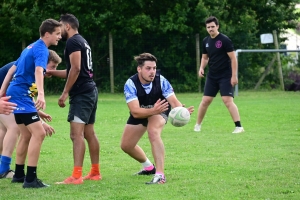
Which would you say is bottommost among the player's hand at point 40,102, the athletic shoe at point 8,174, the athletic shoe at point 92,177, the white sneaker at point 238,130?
the white sneaker at point 238,130

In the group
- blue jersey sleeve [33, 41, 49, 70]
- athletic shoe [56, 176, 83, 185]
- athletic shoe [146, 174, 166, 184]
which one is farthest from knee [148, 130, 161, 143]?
blue jersey sleeve [33, 41, 49, 70]

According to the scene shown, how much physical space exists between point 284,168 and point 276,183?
1.03m

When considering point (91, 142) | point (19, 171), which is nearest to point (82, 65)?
point (91, 142)

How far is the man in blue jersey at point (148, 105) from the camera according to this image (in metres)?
7.59

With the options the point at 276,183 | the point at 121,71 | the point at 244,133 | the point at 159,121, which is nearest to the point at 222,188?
the point at 276,183

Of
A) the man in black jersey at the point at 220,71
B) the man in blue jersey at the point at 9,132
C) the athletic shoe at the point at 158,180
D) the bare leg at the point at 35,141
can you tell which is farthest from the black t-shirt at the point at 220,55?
the bare leg at the point at 35,141

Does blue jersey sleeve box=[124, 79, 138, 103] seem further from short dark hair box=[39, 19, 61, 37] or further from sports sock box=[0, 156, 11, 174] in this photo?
sports sock box=[0, 156, 11, 174]

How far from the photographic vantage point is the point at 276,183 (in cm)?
722

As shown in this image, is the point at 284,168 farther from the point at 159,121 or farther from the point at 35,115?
the point at 35,115

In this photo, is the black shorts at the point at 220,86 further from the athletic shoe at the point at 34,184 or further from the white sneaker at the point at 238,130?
the athletic shoe at the point at 34,184

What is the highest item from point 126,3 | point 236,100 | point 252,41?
point 126,3

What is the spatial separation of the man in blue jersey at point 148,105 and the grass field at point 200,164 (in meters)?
0.39

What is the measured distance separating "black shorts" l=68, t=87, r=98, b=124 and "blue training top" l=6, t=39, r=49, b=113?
24.0 inches

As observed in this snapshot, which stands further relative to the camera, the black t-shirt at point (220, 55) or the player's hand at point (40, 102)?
the black t-shirt at point (220, 55)
